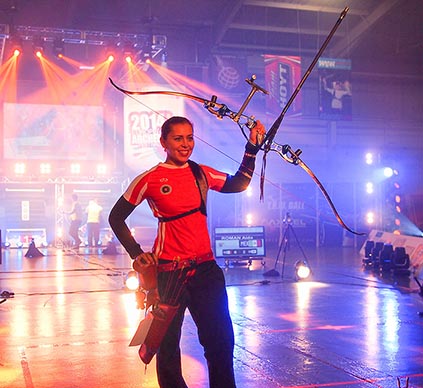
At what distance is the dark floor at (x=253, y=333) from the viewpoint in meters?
5.51

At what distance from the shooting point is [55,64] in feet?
84.8

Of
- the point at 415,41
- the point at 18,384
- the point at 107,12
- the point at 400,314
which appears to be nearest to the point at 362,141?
the point at 415,41

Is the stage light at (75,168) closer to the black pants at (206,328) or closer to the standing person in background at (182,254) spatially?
the standing person in background at (182,254)

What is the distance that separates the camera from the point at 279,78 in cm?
2438

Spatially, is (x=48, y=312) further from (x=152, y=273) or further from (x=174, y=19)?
(x=174, y=19)

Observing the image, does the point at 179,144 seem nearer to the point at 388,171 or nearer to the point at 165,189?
the point at 165,189

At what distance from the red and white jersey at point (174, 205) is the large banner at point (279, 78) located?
20446 mm

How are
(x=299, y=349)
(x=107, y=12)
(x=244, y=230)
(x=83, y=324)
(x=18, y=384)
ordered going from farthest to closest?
(x=107, y=12)
(x=244, y=230)
(x=83, y=324)
(x=299, y=349)
(x=18, y=384)

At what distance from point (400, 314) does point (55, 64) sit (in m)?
20.6

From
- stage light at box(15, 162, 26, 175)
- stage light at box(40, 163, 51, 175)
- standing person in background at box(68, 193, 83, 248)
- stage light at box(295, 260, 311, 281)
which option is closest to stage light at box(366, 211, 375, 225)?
standing person in background at box(68, 193, 83, 248)

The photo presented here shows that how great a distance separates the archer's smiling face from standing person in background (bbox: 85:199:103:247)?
18407 mm

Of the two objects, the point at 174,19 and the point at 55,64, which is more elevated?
the point at 174,19

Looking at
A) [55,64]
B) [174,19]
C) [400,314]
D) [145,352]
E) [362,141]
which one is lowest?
[400,314]

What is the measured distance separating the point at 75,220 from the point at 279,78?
9578mm
